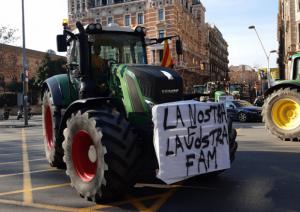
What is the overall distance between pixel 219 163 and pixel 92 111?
2.02m

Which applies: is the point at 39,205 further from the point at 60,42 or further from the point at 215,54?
the point at 215,54

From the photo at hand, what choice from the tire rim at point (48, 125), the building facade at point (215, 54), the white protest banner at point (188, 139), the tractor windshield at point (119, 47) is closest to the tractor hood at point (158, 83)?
the white protest banner at point (188, 139)

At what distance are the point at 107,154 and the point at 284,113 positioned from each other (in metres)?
9.24

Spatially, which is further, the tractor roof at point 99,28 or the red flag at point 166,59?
the red flag at point 166,59

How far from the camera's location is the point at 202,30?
103 m

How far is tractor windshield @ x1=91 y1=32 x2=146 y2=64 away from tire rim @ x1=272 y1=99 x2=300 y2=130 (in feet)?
22.3

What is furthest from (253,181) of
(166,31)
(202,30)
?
(202,30)

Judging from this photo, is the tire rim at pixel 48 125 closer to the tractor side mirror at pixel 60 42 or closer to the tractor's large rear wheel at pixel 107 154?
the tractor side mirror at pixel 60 42

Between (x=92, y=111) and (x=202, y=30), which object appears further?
(x=202, y=30)

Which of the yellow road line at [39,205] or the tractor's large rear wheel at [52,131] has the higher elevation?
the tractor's large rear wheel at [52,131]

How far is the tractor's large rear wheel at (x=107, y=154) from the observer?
5.63 metres

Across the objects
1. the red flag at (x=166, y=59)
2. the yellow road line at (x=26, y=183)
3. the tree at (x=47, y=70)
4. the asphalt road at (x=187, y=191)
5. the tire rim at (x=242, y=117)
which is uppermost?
the tree at (x=47, y=70)

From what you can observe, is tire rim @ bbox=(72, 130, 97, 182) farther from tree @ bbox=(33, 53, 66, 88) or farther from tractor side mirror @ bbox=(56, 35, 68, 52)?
tree @ bbox=(33, 53, 66, 88)

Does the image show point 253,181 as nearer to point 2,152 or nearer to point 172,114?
point 172,114
